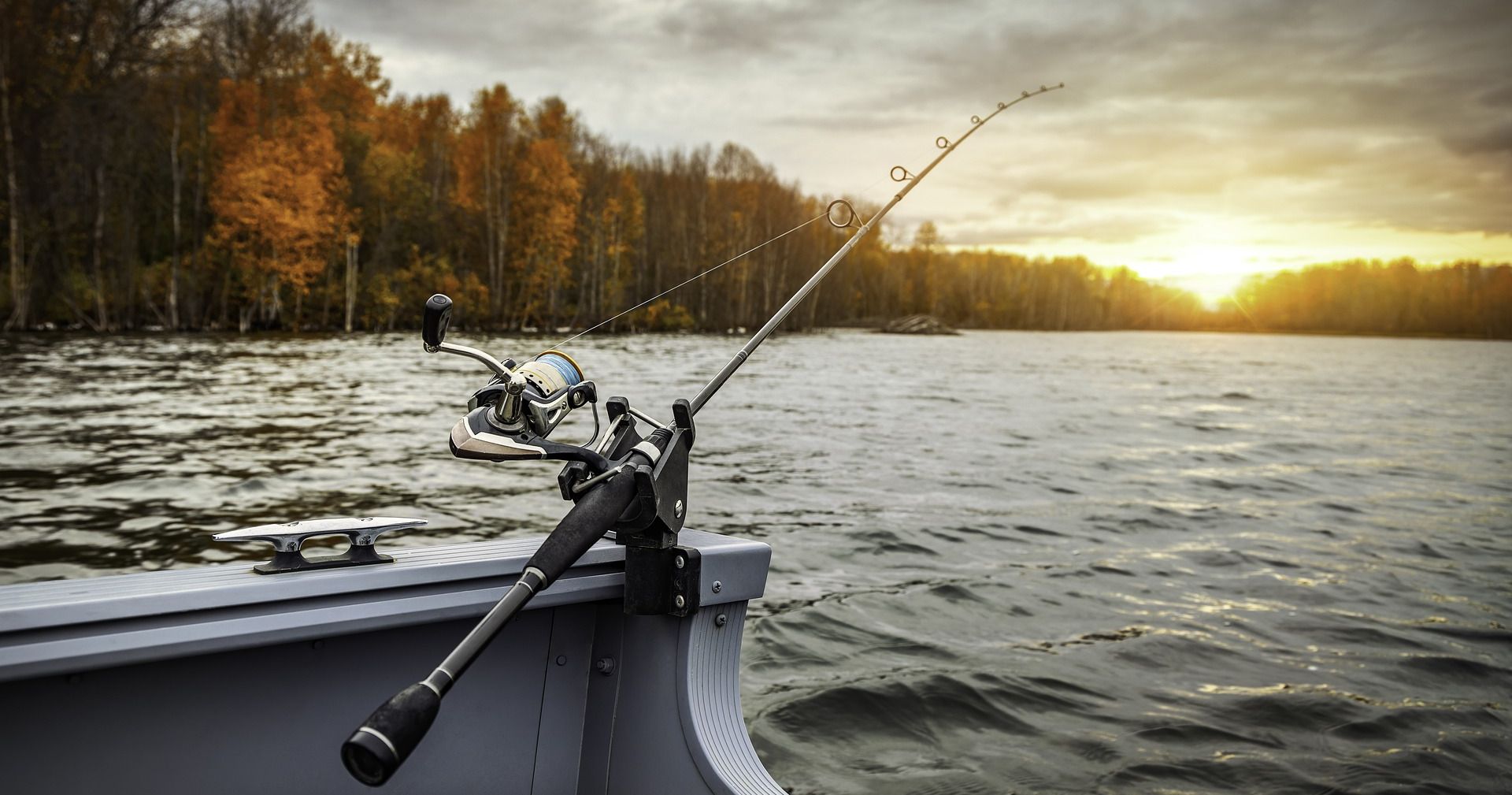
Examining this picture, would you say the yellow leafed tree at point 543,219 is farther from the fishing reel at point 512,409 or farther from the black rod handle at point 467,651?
the black rod handle at point 467,651

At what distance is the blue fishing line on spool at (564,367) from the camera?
7.36 feet

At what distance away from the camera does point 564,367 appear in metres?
2.27

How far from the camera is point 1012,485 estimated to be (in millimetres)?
10789

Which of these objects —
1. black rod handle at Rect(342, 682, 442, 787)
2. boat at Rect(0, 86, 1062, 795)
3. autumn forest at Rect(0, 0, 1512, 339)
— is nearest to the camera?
black rod handle at Rect(342, 682, 442, 787)

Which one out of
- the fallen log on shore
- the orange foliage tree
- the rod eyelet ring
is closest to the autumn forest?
the orange foliage tree

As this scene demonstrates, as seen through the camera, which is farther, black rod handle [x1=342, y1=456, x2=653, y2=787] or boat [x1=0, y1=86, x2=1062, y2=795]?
boat [x1=0, y1=86, x2=1062, y2=795]

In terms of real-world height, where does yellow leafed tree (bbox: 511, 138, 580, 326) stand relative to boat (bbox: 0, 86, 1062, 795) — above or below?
above

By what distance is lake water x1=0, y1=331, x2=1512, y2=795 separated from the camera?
4.44 m

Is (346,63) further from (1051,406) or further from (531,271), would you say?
(1051,406)

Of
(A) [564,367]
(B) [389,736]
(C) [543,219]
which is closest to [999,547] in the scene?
(A) [564,367]

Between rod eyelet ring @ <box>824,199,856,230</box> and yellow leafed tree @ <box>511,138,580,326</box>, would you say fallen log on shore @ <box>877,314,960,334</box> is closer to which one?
yellow leafed tree @ <box>511,138,580,326</box>

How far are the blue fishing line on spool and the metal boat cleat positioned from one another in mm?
437

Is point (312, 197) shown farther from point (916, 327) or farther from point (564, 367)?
point (916, 327)

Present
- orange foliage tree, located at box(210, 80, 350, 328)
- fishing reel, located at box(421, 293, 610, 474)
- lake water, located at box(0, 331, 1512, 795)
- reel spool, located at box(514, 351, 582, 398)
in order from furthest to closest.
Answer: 1. orange foliage tree, located at box(210, 80, 350, 328)
2. lake water, located at box(0, 331, 1512, 795)
3. reel spool, located at box(514, 351, 582, 398)
4. fishing reel, located at box(421, 293, 610, 474)
